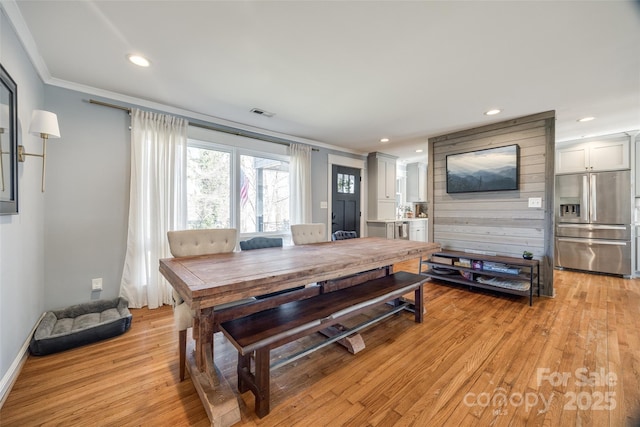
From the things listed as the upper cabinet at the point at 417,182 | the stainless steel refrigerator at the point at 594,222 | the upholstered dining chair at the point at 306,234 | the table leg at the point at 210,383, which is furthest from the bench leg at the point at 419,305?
the upper cabinet at the point at 417,182

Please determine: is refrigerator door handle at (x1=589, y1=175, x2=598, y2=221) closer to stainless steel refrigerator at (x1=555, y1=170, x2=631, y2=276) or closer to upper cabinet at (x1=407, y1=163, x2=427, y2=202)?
stainless steel refrigerator at (x1=555, y1=170, x2=631, y2=276)

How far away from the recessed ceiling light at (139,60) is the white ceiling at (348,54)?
0.16 ft

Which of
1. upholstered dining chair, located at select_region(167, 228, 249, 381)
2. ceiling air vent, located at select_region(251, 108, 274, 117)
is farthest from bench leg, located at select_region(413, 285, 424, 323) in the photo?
ceiling air vent, located at select_region(251, 108, 274, 117)

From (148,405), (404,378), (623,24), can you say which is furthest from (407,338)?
(623,24)

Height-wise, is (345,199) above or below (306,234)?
above

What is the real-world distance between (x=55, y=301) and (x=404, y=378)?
10.8 ft

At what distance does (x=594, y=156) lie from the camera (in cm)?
430

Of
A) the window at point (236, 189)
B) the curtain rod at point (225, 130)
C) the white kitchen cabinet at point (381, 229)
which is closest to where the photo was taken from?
the curtain rod at point (225, 130)

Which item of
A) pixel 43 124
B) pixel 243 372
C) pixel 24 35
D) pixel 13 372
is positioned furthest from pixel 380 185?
pixel 13 372

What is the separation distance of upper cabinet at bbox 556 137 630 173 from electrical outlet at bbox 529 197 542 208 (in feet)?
7.16

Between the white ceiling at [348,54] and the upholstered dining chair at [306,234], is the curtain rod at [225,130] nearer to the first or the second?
the white ceiling at [348,54]

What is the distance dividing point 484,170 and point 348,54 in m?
2.89

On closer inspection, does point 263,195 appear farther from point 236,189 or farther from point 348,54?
point 348,54

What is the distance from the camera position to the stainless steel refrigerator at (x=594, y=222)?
4.04 meters
